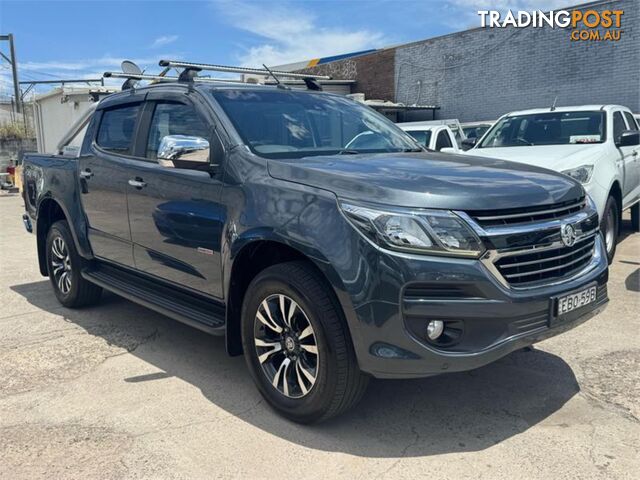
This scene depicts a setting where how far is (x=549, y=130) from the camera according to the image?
25.5 feet

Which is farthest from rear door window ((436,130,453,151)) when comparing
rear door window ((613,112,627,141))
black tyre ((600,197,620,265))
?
black tyre ((600,197,620,265))

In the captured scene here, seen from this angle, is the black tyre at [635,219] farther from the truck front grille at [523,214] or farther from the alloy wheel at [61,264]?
the alloy wheel at [61,264]

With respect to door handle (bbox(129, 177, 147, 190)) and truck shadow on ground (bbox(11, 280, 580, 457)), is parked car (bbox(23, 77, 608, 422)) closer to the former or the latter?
door handle (bbox(129, 177, 147, 190))

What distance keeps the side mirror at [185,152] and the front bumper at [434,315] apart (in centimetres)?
151

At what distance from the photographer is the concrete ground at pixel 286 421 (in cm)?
296

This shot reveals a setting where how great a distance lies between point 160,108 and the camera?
4496mm

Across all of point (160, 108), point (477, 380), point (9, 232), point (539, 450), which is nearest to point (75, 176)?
point (160, 108)

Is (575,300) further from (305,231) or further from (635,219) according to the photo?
(635,219)

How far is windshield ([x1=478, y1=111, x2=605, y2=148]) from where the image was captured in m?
7.55

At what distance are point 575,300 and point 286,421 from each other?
173cm

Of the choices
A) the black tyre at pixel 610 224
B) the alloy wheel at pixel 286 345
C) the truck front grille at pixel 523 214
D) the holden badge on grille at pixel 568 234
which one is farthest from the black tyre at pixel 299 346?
the black tyre at pixel 610 224

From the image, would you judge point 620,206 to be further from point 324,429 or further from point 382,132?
point 324,429

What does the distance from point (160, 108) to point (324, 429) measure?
265 centimetres

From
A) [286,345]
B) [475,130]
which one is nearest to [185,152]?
[286,345]
